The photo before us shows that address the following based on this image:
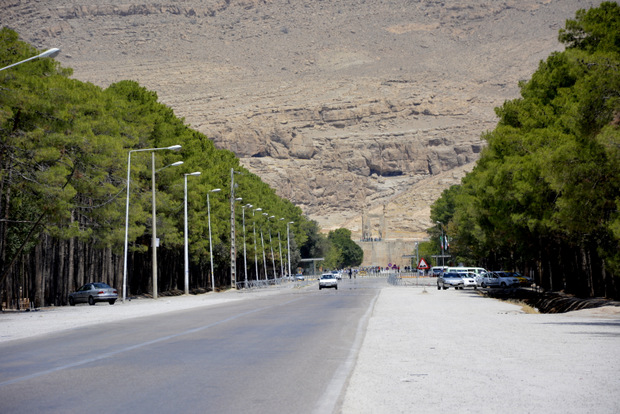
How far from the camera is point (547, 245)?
159 feet

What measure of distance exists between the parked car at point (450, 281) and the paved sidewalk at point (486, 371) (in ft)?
159

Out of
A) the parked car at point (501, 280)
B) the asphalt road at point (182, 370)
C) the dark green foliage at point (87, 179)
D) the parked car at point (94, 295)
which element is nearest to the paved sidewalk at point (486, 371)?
the asphalt road at point (182, 370)

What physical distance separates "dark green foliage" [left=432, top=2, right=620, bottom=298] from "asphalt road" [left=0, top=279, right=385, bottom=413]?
1044 centimetres

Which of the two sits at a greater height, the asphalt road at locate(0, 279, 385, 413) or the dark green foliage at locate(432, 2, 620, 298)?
the dark green foliage at locate(432, 2, 620, 298)

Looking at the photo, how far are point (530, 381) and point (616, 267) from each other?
62.8 ft

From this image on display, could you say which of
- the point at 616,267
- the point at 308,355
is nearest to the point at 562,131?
the point at 616,267

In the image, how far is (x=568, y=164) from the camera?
27062mm

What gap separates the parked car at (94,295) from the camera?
4488 centimetres

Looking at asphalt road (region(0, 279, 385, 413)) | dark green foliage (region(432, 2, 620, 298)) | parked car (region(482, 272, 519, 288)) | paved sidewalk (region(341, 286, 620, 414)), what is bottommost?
paved sidewalk (region(341, 286, 620, 414))

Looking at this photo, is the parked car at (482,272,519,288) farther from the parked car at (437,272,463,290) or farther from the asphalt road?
the asphalt road

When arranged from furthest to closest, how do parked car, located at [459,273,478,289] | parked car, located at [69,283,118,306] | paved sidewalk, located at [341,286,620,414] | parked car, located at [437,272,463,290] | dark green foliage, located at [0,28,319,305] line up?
parked car, located at [459,273,478,289]
parked car, located at [437,272,463,290]
parked car, located at [69,283,118,306]
dark green foliage, located at [0,28,319,305]
paved sidewalk, located at [341,286,620,414]

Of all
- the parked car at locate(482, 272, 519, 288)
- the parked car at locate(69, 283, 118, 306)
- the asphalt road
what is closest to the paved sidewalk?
the asphalt road

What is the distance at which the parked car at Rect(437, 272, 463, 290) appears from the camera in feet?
227

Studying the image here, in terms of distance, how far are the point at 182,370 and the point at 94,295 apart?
34.4 m
